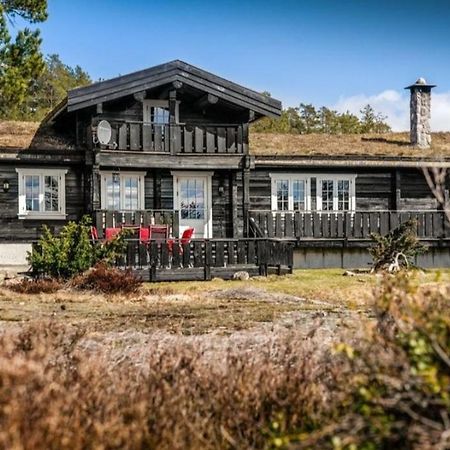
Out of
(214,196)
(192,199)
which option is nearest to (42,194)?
(192,199)

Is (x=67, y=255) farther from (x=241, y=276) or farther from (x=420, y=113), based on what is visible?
(x=420, y=113)

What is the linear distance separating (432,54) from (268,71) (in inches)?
780

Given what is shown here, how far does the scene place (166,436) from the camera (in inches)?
185

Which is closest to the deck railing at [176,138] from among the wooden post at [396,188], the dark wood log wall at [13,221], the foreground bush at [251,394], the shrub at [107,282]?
the dark wood log wall at [13,221]

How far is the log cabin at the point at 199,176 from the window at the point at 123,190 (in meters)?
0.03

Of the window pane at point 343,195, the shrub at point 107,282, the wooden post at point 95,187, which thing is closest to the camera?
the shrub at point 107,282

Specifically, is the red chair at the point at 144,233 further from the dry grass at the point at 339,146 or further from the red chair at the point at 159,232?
the dry grass at the point at 339,146

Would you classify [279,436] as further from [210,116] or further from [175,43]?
[175,43]

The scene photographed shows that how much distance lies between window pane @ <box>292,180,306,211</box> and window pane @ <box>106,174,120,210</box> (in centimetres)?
570

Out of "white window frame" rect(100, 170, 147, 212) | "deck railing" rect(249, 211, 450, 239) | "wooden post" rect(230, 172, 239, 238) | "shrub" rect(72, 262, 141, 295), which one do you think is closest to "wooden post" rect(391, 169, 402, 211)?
"deck railing" rect(249, 211, 450, 239)

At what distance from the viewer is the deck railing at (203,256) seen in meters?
19.8

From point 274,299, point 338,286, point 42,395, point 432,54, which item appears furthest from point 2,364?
point 432,54

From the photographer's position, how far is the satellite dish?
22453mm

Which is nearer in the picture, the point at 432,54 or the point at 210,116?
the point at 210,116
